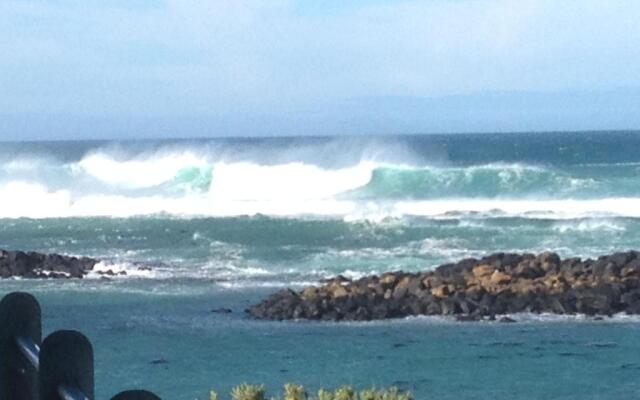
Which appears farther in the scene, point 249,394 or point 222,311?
point 222,311

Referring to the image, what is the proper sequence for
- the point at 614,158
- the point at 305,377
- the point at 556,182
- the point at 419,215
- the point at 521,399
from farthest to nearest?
the point at 614,158 → the point at 556,182 → the point at 419,215 → the point at 305,377 → the point at 521,399

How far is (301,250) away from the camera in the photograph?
89.0ft

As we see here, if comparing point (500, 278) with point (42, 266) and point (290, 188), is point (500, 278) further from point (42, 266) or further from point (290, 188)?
point (290, 188)

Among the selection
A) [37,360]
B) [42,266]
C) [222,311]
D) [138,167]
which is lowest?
[222,311]

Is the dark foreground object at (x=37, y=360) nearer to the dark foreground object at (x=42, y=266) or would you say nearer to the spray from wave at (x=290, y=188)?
the dark foreground object at (x=42, y=266)

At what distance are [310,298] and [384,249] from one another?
27.6ft

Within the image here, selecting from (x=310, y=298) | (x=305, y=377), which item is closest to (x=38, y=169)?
(x=310, y=298)

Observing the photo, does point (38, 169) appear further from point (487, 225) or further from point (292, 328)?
point (292, 328)

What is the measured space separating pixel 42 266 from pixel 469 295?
8.10 metres

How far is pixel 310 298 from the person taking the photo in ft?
61.3

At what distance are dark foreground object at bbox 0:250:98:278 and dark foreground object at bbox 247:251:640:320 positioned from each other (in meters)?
5.03

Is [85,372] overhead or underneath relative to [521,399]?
overhead

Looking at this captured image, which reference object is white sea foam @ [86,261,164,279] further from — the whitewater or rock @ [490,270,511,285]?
the whitewater

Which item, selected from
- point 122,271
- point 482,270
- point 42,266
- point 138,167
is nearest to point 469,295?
point 482,270
